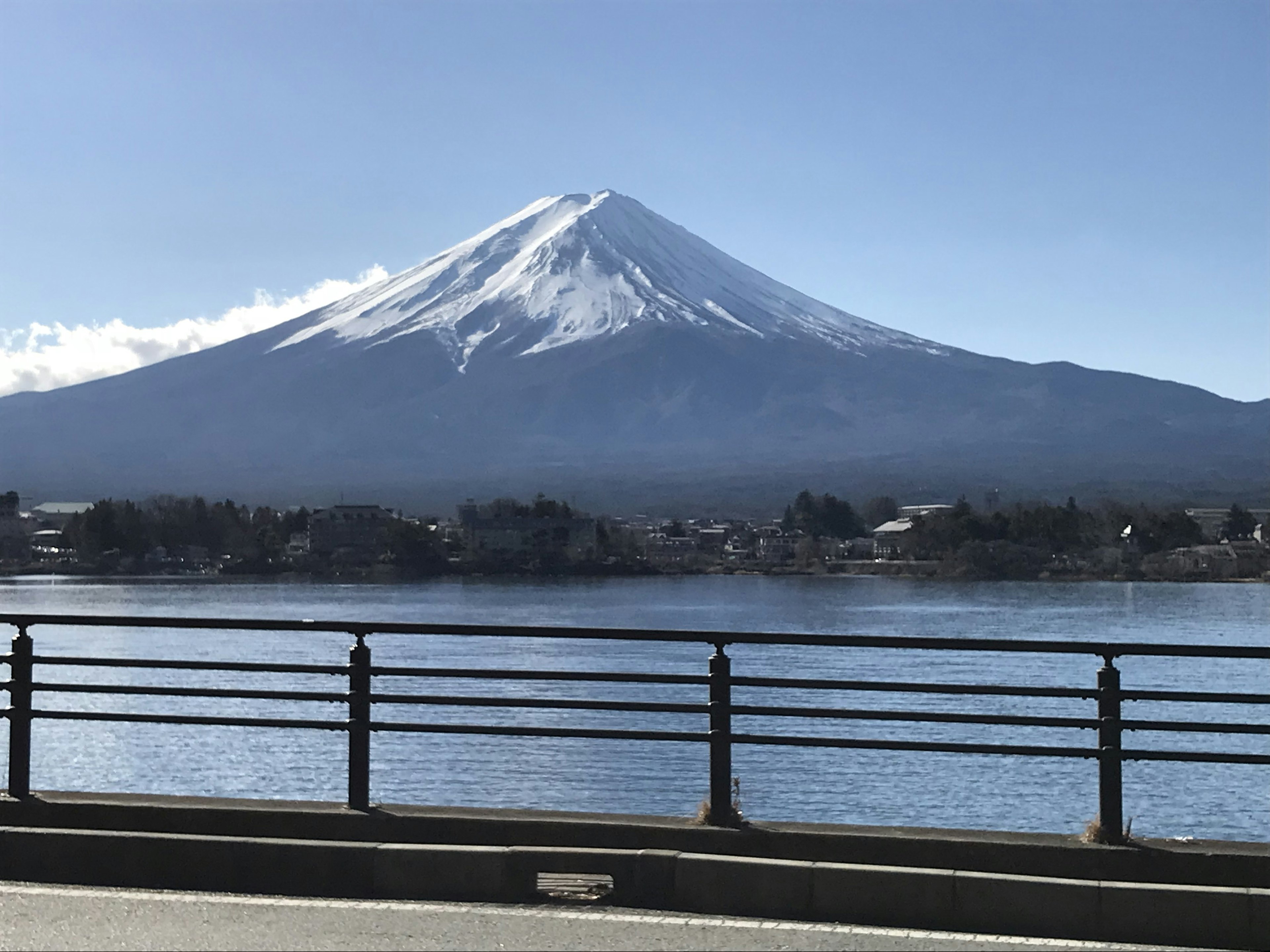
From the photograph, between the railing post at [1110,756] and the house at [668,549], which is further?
the house at [668,549]

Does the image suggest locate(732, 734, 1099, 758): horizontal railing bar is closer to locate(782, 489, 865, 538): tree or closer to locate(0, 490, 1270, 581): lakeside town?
locate(0, 490, 1270, 581): lakeside town

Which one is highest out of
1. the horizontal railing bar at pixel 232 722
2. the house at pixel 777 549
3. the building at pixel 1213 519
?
the building at pixel 1213 519

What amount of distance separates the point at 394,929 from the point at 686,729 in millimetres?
37307

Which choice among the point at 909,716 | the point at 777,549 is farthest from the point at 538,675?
the point at 777,549

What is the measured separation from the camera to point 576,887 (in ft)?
23.3

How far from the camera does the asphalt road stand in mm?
6324

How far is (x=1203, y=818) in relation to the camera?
29703 millimetres

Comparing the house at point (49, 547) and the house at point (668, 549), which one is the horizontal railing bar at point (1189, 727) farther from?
the house at point (49, 547)

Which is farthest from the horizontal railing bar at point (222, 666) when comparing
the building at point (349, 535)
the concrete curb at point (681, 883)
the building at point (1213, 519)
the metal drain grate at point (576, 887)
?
the building at point (1213, 519)

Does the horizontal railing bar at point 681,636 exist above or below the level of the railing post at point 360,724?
above

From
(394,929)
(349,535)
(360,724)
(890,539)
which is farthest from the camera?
(890,539)

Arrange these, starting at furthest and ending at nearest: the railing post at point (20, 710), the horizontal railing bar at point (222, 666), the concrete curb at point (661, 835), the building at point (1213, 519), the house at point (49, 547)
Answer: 1. the building at point (1213, 519)
2. the house at point (49, 547)
3. the railing post at point (20, 710)
4. the horizontal railing bar at point (222, 666)
5. the concrete curb at point (661, 835)

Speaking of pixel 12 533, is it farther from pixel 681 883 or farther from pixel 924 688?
pixel 681 883

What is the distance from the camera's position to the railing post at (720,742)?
291 inches
